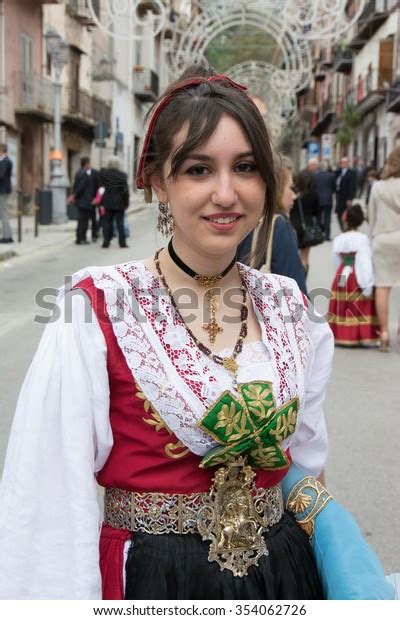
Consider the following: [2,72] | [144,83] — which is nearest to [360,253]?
[2,72]

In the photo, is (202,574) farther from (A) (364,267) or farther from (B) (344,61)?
(B) (344,61)

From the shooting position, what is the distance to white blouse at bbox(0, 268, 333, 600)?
5.79ft

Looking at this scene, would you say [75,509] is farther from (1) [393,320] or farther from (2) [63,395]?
(1) [393,320]

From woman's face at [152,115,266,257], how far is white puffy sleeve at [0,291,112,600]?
1.12ft

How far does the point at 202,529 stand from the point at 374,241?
22.2 feet

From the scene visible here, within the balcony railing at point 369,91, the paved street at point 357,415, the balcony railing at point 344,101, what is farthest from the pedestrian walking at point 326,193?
the balcony railing at point 344,101

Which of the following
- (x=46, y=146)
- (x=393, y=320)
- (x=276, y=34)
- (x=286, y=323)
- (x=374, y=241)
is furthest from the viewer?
(x=46, y=146)

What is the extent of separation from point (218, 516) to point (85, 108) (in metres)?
36.4

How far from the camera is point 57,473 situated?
181 centimetres

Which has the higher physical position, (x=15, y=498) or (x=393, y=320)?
(x=15, y=498)

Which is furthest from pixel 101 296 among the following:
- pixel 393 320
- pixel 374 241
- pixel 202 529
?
pixel 393 320

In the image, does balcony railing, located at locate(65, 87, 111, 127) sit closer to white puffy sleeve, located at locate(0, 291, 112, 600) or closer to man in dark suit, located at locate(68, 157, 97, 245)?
man in dark suit, located at locate(68, 157, 97, 245)
